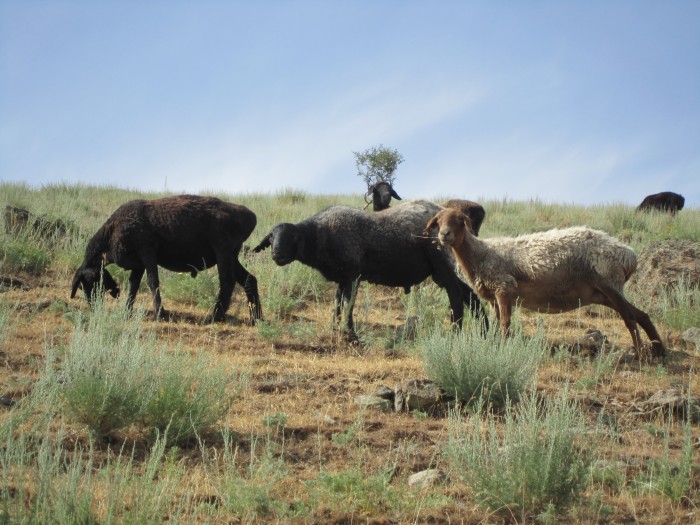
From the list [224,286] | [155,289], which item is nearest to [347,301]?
[224,286]

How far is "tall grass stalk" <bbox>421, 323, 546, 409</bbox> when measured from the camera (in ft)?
23.0

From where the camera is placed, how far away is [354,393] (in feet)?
24.8

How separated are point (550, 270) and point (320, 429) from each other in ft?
13.7

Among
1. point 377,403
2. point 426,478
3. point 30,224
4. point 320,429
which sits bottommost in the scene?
point 426,478

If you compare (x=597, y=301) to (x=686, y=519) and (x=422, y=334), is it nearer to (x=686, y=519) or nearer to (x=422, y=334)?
(x=422, y=334)

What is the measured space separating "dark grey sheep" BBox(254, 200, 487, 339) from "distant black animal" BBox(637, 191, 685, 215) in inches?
543

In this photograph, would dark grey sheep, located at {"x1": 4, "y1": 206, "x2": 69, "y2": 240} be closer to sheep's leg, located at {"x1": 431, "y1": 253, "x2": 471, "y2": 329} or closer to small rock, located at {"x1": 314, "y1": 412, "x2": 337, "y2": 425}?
sheep's leg, located at {"x1": 431, "y1": 253, "x2": 471, "y2": 329}

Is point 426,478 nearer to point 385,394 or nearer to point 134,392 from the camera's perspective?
point 385,394

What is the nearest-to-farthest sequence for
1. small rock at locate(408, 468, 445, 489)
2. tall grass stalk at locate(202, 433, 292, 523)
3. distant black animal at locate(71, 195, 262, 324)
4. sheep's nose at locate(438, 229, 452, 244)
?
→ tall grass stalk at locate(202, 433, 292, 523), small rock at locate(408, 468, 445, 489), sheep's nose at locate(438, 229, 452, 244), distant black animal at locate(71, 195, 262, 324)

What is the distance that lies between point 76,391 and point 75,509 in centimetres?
201

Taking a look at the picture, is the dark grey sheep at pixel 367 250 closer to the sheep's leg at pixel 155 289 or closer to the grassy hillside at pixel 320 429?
the grassy hillside at pixel 320 429

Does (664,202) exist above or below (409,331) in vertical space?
above

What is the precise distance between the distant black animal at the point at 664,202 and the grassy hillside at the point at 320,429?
12.4 metres

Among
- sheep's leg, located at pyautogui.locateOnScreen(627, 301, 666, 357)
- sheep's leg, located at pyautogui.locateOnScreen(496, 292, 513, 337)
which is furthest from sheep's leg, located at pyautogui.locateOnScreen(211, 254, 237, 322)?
sheep's leg, located at pyautogui.locateOnScreen(627, 301, 666, 357)
